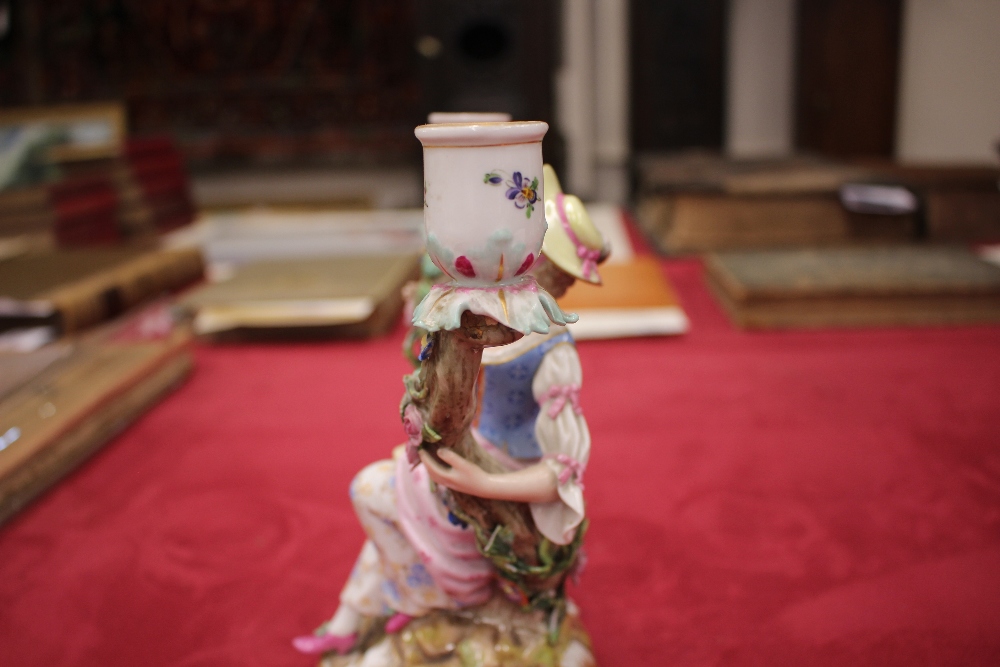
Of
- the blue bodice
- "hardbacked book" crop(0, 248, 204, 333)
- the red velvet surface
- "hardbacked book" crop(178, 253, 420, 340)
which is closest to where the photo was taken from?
the blue bodice

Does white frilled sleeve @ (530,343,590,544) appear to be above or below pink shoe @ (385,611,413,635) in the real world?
above

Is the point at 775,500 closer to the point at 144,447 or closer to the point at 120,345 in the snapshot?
the point at 144,447

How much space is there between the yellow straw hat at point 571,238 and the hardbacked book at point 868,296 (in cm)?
118

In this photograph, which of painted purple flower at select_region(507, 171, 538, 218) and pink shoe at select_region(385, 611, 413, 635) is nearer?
painted purple flower at select_region(507, 171, 538, 218)

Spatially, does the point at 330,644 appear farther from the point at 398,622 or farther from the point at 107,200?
the point at 107,200

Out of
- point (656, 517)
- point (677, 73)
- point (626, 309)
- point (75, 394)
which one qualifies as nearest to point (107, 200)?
point (75, 394)

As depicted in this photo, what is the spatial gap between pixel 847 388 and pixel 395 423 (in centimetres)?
86

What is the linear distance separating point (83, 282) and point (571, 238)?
1.70 m

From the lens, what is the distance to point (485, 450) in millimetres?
760

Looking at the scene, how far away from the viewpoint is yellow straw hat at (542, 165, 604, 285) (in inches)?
29.6

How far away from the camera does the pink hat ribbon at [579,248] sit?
76 cm

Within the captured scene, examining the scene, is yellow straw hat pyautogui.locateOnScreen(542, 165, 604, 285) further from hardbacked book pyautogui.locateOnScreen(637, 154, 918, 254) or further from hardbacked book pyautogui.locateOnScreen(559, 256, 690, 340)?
hardbacked book pyautogui.locateOnScreen(637, 154, 918, 254)

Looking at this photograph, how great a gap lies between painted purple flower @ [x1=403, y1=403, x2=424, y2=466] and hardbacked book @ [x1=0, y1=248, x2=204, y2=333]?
4.76 ft

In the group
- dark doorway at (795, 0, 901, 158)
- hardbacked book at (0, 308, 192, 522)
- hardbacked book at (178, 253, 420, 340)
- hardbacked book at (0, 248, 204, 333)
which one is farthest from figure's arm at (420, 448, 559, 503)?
A: dark doorway at (795, 0, 901, 158)
